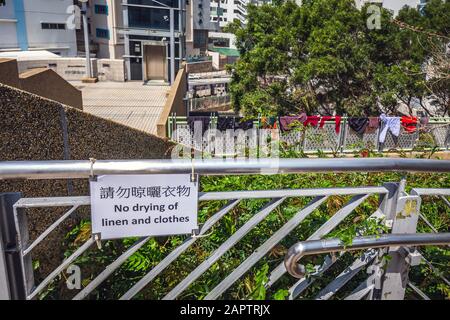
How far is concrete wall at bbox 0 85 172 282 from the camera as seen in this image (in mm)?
2814

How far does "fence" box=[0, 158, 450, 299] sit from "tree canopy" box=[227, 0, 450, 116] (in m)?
15.8

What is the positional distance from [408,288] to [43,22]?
3888cm

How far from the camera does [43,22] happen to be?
34250mm

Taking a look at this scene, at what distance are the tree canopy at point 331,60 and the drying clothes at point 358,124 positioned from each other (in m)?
3.52

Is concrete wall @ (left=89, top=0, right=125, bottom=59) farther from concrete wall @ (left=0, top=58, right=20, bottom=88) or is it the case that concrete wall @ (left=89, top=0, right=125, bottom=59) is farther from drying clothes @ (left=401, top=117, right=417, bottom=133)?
concrete wall @ (left=0, top=58, right=20, bottom=88)

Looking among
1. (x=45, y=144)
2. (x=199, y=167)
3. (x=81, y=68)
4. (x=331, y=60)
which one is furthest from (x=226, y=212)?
(x=81, y=68)

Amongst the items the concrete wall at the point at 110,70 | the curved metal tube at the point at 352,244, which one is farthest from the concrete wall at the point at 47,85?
the concrete wall at the point at 110,70

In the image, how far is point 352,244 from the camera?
171cm

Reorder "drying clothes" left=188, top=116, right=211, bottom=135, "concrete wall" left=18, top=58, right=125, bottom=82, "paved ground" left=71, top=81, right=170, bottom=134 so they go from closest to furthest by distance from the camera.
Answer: "paved ground" left=71, top=81, right=170, bottom=134 → "drying clothes" left=188, top=116, right=211, bottom=135 → "concrete wall" left=18, top=58, right=125, bottom=82

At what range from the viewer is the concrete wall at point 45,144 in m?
2.81

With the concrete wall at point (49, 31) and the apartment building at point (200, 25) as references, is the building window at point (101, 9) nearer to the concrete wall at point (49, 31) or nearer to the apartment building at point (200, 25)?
the concrete wall at point (49, 31)

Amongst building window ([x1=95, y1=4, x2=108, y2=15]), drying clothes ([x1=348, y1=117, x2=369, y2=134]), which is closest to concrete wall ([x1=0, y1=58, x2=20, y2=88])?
drying clothes ([x1=348, y1=117, x2=369, y2=134])
